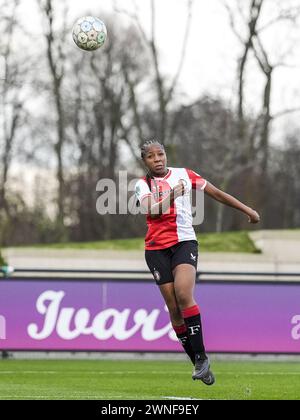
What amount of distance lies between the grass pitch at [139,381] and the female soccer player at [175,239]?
2.38ft

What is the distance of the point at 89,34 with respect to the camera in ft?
46.6

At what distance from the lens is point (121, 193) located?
116ft

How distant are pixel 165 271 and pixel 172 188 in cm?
85

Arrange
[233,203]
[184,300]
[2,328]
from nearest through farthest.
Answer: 1. [184,300]
2. [233,203]
3. [2,328]

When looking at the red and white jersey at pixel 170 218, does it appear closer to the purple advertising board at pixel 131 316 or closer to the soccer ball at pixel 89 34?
the soccer ball at pixel 89 34

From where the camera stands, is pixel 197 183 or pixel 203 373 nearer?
pixel 203 373

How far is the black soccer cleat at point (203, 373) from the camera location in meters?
10.7

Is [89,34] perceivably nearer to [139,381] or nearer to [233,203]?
[233,203]

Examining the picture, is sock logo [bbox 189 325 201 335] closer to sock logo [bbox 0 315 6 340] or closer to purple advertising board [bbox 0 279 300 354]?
purple advertising board [bbox 0 279 300 354]

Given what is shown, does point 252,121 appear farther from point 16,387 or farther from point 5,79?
point 16,387

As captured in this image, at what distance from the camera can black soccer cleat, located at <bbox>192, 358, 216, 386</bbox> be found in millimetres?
10656

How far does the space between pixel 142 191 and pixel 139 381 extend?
3096mm

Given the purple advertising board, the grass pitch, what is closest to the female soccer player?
the grass pitch

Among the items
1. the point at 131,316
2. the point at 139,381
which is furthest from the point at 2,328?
the point at 139,381
